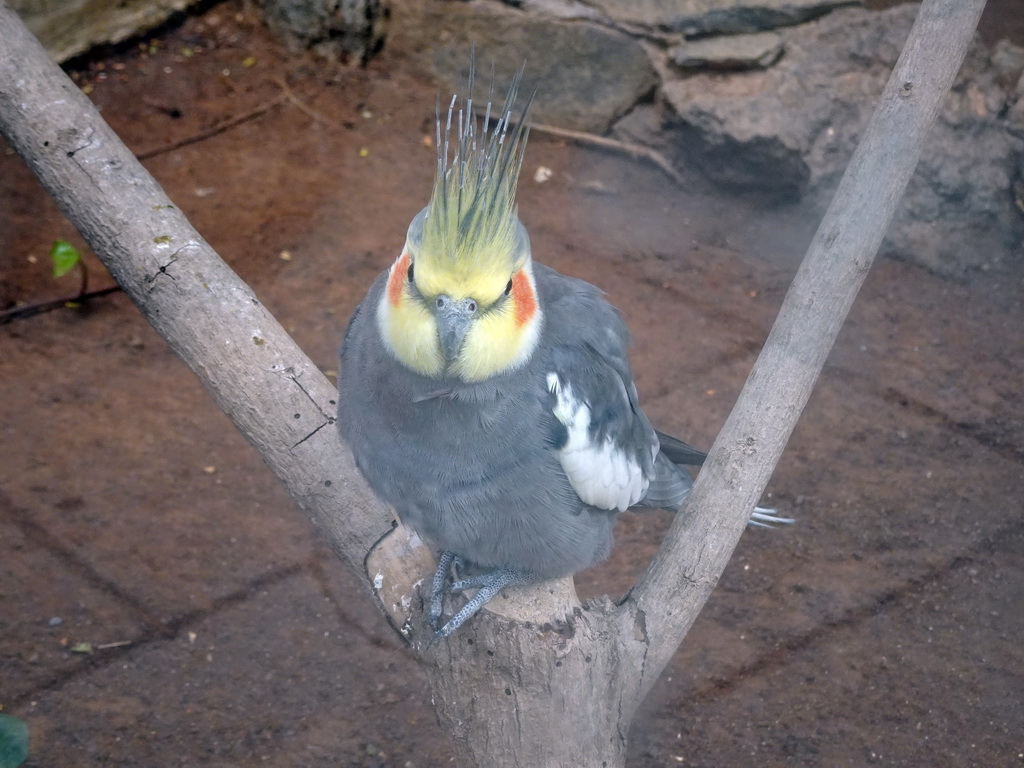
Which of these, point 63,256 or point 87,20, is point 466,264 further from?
point 87,20

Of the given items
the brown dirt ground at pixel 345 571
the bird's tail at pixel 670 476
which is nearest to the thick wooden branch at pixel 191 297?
the bird's tail at pixel 670 476

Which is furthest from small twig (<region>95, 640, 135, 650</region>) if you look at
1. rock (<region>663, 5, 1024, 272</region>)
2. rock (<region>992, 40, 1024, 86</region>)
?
rock (<region>992, 40, 1024, 86</region>)

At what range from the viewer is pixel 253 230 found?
14.8 ft

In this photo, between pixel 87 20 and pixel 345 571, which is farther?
pixel 87 20

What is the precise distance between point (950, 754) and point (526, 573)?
4.63ft

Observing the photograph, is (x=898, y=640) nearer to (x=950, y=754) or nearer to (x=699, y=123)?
(x=950, y=754)

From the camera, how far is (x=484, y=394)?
1.94m

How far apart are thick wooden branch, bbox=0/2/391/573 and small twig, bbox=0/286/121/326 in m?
1.88

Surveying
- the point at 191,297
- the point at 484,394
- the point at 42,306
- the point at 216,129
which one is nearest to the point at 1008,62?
the point at 484,394

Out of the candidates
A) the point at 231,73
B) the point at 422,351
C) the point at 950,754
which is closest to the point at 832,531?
the point at 950,754

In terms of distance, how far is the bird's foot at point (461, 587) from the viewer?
6.22 feet

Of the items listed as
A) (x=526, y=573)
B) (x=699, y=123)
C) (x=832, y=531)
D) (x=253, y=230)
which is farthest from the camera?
(x=699, y=123)

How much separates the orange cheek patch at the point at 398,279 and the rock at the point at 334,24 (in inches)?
158

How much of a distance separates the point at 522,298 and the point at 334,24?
4.17m
